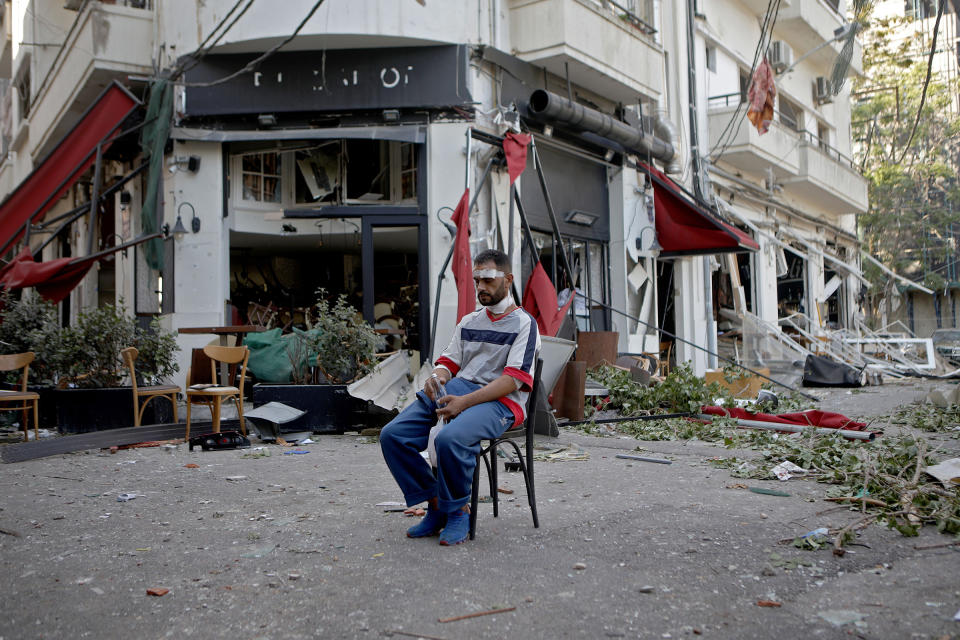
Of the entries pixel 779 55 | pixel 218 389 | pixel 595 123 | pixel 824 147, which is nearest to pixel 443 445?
pixel 218 389

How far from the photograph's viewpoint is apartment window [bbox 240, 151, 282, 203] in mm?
12195

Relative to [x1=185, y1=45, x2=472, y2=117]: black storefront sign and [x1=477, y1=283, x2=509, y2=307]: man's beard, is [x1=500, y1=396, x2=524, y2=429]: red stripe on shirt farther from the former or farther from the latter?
[x1=185, y1=45, x2=472, y2=117]: black storefront sign

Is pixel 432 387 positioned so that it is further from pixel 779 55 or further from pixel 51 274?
pixel 779 55

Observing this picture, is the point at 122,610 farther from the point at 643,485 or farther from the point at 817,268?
the point at 817,268

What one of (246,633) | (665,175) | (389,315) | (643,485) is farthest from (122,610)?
(665,175)

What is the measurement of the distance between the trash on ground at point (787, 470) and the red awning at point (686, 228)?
914cm

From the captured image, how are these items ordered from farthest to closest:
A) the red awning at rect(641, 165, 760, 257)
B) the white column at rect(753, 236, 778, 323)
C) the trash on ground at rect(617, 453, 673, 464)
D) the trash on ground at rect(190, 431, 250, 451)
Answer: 1. the white column at rect(753, 236, 778, 323)
2. the red awning at rect(641, 165, 760, 257)
3. the trash on ground at rect(190, 431, 250, 451)
4. the trash on ground at rect(617, 453, 673, 464)

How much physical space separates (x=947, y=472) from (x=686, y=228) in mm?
10450

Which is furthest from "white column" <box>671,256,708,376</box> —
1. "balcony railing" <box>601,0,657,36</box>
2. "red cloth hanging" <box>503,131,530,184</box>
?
"red cloth hanging" <box>503,131,530,184</box>

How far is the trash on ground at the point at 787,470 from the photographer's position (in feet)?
18.4

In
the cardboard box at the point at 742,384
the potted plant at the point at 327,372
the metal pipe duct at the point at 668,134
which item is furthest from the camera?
the metal pipe duct at the point at 668,134

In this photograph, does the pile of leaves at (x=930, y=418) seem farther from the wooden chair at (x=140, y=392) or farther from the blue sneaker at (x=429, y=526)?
the wooden chair at (x=140, y=392)

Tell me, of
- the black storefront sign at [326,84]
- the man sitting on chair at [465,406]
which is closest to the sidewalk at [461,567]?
the man sitting on chair at [465,406]

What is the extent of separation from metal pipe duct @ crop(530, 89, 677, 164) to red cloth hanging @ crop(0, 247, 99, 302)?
688 cm
